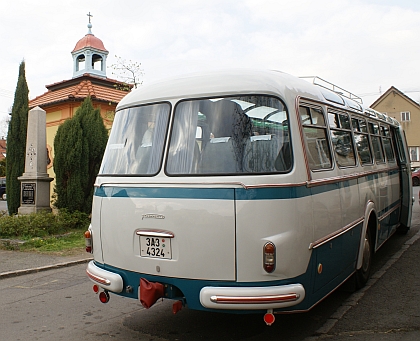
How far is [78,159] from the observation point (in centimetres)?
1302

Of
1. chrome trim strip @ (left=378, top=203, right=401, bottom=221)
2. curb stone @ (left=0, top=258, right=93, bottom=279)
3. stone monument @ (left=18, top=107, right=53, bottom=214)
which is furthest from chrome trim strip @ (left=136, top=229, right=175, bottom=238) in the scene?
stone monument @ (left=18, top=107, right=53, bottom=214)

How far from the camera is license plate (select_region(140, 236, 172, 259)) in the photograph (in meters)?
4.27

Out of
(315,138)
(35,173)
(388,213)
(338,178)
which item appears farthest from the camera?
(35,173)

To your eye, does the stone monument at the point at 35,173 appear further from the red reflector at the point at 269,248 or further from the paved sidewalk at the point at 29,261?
the red reflector at the point at 269,248

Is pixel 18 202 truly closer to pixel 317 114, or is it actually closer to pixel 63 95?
pixel 63 95

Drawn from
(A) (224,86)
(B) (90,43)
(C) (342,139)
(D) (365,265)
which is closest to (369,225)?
(D) (365,265)

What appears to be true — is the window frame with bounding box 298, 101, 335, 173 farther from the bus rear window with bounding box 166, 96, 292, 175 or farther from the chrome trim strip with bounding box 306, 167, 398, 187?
the bus rear window with bounding box 166, 96, 292, 175

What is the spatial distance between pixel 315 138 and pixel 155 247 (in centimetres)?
198

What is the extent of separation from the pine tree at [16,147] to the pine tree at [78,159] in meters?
2.03

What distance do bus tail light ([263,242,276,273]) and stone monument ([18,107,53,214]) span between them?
10.5 m

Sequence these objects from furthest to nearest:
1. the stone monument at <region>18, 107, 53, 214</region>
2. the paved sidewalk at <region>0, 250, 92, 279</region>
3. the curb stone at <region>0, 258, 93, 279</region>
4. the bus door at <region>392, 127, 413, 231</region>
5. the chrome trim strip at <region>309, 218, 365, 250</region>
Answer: the stone monument at <region>18, 107, 53, 214</region>
the bus door at <region>392, 127, 413, 231</region>
the paved sidewalk at <region>0, 250, 92, 279</region>
the curb stone at <region>0, 258, 93, 279</region>
the chrome trim strip at <region>309, 218, 365, 250</region>

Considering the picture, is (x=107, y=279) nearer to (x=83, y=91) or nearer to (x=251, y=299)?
(x=251, y=299)

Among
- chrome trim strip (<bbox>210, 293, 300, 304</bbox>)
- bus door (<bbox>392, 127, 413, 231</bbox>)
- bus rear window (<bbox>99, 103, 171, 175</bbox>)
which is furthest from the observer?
bus door (<bbox>392, 127, 413, 231</bbox>)

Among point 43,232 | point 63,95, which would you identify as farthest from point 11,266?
point 63,95
